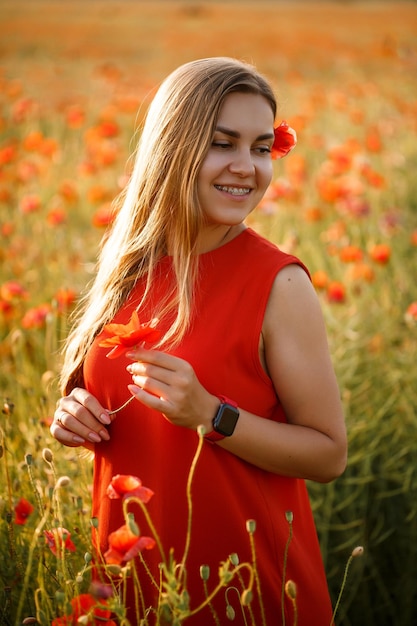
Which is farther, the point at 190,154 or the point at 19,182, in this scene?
the point at 19,182

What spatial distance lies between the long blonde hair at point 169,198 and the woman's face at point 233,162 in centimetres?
2

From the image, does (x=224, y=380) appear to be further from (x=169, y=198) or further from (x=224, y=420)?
(x=169, y=198)

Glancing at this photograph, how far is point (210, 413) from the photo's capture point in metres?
1.22

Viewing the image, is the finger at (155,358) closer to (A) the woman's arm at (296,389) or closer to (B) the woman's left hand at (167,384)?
(B) the woman's left hand at (167,384)

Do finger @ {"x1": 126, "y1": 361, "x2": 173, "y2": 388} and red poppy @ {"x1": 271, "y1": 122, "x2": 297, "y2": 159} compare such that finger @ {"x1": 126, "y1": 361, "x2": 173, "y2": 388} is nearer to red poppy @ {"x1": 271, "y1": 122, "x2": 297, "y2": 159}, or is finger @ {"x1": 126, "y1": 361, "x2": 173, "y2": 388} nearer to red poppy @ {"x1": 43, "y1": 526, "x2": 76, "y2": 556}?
red poppy @ {"x1": 43, "y1": 526, "x2": 76, "y2": 556}

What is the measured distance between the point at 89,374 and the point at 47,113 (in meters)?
5.10

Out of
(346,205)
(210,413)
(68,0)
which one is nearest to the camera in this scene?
(210,413)

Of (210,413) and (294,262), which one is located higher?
(294,262)

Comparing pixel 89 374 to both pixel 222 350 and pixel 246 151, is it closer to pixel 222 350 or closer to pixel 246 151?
pixel 222 350

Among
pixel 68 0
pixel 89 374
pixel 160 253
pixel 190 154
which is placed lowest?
pixel 89 374

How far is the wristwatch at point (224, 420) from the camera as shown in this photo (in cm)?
123

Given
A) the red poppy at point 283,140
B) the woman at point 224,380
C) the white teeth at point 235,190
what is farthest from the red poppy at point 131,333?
the red poppy at point 283,140

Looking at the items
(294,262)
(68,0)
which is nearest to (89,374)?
(294,262)

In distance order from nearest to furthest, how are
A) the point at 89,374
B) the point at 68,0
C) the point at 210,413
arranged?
the point at 210,413, the point at 89,374, the point at 68,0
